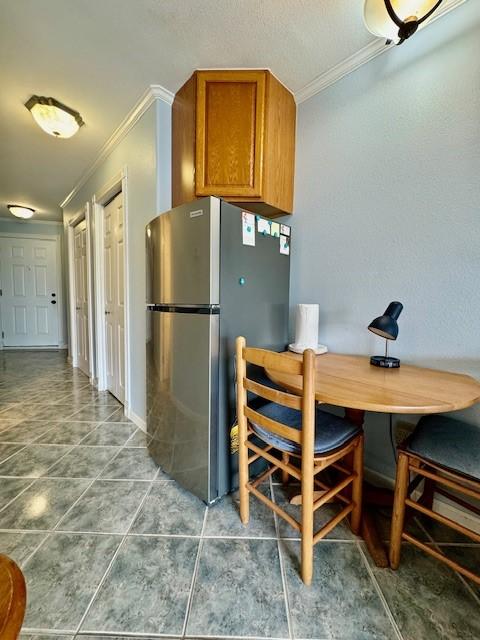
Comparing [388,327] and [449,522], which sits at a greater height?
[388,327]

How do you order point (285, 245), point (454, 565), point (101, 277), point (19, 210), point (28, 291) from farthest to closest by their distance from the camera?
point (28, 291), point (19, 210), point (101, 277), point (285, 245), point (454, 565)

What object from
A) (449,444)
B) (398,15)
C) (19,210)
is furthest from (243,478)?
(19,210)

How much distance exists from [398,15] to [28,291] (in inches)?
251

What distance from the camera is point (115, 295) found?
258 cm

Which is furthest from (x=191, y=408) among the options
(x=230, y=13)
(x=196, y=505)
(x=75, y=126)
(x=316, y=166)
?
(x=75, y=126)

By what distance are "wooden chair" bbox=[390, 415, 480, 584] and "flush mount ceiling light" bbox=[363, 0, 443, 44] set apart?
1.49m

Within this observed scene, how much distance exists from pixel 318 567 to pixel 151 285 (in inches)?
61.0

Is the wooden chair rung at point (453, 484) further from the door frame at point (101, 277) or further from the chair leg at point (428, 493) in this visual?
the door frame at point (101, 277)

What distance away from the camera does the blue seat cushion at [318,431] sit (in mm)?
1030

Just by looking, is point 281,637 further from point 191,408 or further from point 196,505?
point 191,408

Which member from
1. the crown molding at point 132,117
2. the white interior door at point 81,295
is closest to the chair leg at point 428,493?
the crown molding at point 132,117

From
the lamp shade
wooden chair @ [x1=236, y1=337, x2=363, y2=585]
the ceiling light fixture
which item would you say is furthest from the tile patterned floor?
the ceiling light fixture

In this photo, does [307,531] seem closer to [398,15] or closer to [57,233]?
[398,15]

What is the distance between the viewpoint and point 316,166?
5.70 ft
